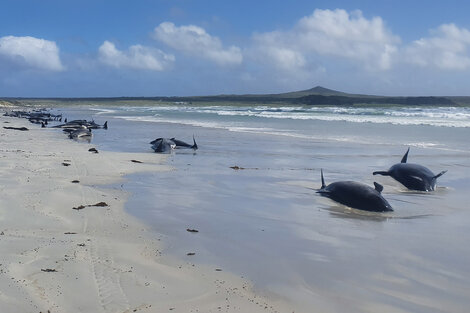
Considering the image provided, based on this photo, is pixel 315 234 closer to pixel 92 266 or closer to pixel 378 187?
pixel 378 187

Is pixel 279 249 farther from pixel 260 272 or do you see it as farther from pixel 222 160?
pixel 222 160

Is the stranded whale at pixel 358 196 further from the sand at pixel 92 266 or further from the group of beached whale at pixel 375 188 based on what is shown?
the sand at pixel 92 266

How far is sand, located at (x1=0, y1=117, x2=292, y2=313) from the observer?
4047mm

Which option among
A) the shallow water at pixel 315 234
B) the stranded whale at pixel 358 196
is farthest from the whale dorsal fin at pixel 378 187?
the shallow water at pixel 315 234

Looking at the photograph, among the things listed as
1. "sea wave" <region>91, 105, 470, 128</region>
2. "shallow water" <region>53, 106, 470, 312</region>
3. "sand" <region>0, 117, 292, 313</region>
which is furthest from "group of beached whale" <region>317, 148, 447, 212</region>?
"sea wave" <region>91, 105, 470, 128</region>

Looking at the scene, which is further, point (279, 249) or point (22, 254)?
point (279, 249)

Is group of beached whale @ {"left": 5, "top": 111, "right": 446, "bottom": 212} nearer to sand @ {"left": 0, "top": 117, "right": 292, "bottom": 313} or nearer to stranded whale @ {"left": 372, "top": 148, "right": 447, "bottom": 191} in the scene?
stranded whale @ {"left": 372, "top": 148, "right": 447, "bottom": 191}

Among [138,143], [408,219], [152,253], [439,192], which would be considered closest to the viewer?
[152,253]

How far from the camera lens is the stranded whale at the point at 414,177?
31.8 feet

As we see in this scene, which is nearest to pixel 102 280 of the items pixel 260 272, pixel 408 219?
pixel 260 272

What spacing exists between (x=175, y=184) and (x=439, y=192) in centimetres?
489

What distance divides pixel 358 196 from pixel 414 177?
2.48 m

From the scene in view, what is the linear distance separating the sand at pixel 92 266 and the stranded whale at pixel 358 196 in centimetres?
334

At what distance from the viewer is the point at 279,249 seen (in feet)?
18.4
